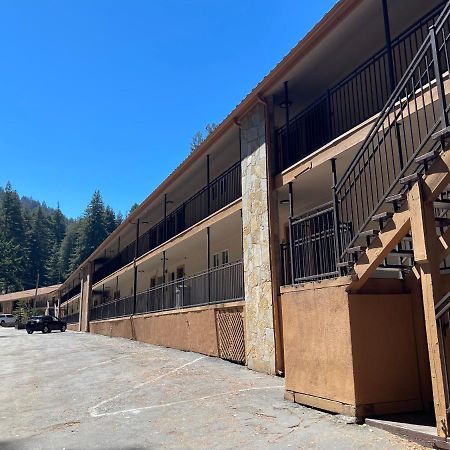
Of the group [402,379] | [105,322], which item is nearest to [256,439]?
[402,379]

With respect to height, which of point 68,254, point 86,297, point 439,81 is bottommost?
point 86,297

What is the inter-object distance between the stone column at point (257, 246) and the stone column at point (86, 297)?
28337mm

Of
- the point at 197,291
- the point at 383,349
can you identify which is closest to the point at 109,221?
the point at 197,291

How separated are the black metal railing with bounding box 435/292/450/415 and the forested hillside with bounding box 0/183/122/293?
9759cm

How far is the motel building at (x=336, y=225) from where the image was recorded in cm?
592

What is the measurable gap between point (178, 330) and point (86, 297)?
2430 cm

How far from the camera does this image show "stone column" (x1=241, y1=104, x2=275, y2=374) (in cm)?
1120

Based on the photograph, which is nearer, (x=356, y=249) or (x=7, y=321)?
(x=356, y=249)

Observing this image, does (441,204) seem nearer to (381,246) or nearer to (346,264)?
(381,246)

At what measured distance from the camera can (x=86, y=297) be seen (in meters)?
39.4

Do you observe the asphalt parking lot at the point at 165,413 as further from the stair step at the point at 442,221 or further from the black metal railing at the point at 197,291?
the stair step at the point at 442,221

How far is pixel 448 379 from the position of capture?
512 cm

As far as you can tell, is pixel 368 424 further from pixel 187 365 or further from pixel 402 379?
pixel 187 365

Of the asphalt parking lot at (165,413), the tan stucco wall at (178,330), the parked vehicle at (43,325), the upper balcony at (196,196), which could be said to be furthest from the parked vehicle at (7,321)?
the asphalt parking lot at (165,413)
